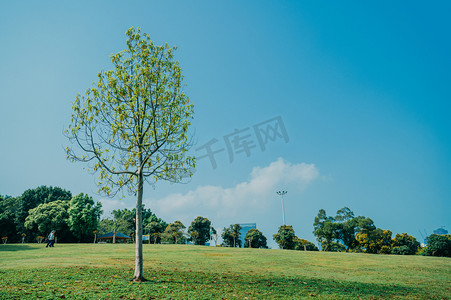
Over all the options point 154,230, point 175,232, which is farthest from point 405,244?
point 154,230

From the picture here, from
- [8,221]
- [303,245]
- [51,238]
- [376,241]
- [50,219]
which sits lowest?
[303,245]

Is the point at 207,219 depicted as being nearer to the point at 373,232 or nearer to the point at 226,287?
the point at 373,232

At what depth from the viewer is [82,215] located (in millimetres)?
49812

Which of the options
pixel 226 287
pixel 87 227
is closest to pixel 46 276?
pixel 226 287

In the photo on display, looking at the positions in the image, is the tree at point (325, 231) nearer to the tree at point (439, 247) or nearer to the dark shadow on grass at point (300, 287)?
the tree at point (439, 247)

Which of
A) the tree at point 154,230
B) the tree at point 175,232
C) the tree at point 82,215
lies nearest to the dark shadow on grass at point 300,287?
the tree at point 82,215

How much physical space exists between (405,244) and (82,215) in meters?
67.8

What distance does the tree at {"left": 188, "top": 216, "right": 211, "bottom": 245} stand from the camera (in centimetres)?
6819

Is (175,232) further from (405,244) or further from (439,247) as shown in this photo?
(439,247)

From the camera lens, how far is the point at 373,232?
57.2m

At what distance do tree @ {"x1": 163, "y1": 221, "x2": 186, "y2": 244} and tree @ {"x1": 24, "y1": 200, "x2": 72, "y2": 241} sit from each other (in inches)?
855

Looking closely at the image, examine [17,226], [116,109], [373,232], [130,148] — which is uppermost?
[116,109]

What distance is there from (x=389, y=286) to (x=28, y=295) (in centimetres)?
1809

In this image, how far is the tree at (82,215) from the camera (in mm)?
49406
